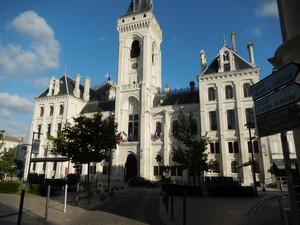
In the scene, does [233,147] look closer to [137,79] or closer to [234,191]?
[234,191]

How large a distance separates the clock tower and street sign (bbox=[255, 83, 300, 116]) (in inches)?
1326

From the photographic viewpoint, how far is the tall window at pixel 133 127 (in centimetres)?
4000

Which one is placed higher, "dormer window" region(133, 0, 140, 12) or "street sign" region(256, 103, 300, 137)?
"dormer window" region(133, 0, 140, 12)

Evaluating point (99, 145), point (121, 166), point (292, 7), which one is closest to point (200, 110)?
point (121, 166)

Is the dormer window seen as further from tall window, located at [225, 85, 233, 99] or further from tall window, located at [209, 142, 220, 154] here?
tall window, located at [209, 142, 220, 154]

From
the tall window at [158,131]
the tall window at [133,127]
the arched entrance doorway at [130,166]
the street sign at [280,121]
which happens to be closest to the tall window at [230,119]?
the tall window at [158,131]

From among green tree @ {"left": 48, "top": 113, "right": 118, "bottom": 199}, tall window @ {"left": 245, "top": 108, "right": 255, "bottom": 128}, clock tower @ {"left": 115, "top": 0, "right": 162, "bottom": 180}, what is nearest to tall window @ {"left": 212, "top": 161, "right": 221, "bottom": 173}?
tall window @ {"left": 245, "top": 108, "right": 255, "bottom": 128}

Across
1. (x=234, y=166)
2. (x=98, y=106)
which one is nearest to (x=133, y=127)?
(x=98, y=106)

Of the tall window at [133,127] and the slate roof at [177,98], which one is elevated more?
the slate roof at [177,98]

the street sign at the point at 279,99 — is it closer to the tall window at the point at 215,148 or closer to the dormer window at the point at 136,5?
the tall window at the point at 215,148

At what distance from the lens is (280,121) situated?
3348 millimetres

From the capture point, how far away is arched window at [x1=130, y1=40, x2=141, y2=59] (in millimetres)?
45844

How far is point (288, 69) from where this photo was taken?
11.0 ft

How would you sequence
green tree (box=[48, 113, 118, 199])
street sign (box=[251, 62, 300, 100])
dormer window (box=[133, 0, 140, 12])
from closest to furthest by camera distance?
street sign (box=[251, 62, 300, 100]), green tree (box=[48, 113, 118, 199]), dormer window (box=[133, 0, 140, 12])
